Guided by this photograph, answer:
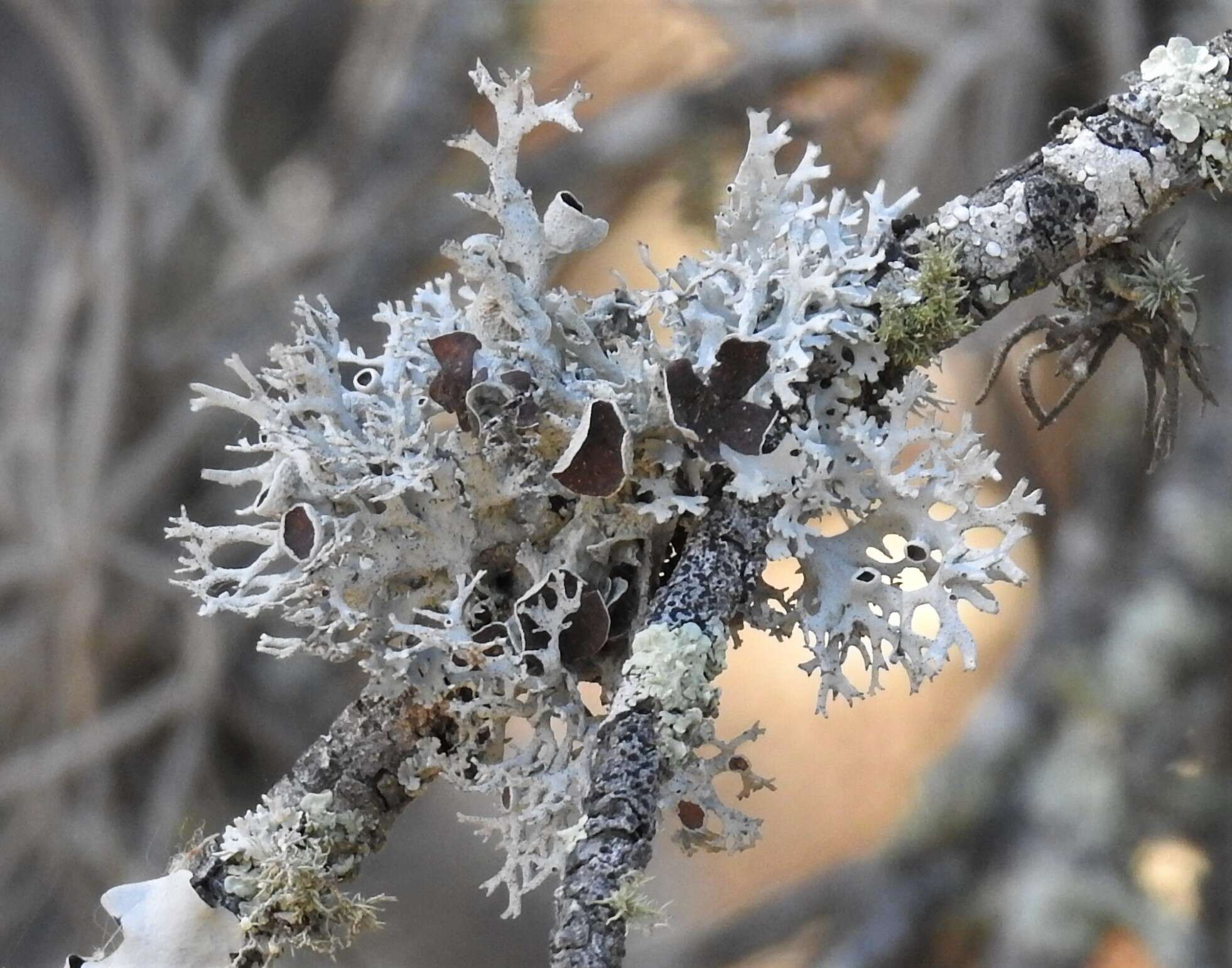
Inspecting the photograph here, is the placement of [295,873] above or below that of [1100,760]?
below

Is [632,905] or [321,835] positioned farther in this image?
[321,835]

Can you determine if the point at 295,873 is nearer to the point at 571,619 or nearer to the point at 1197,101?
the point at 571,619

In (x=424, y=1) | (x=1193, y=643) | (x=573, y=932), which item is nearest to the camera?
(x=573, y=932)

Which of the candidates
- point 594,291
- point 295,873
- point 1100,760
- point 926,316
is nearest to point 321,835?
point 295,873

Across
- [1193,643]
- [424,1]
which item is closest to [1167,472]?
[1193,643]

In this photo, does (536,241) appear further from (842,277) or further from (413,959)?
(413,959)

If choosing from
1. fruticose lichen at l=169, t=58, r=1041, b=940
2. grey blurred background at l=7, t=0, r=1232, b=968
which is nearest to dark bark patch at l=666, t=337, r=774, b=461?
fruticose lichen at l=169, t=58, r=1041, b=940
